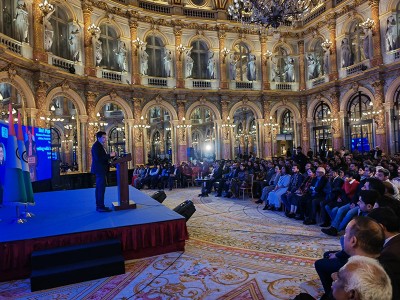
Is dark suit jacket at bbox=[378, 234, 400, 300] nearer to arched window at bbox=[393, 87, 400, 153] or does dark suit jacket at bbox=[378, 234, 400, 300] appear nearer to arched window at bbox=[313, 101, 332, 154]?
arched window at bbox=[393, 87, 400, 153]

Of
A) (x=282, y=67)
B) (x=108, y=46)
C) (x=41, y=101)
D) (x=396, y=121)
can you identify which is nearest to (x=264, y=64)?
(x=282, y=67)

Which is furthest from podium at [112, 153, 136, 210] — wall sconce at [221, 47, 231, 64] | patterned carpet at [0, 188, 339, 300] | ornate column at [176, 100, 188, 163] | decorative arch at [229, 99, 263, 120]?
wall sconce at [221, 47, 231, 64]

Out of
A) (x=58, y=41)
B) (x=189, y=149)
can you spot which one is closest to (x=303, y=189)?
(x=189, y=149)

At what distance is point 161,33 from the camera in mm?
19828

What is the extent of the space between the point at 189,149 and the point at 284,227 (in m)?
13.2

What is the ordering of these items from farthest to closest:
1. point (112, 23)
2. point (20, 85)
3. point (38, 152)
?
point (112, 23)
point (20, 85)
point (38, 152)

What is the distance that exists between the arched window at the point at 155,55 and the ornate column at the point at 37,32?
7147 millimetres

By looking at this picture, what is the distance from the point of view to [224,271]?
4.65 metres

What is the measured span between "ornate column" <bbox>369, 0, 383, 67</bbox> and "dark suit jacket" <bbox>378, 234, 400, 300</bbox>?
1746 cm

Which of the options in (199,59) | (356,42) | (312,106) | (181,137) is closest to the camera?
(356,42)

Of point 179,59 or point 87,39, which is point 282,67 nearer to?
point 179,59

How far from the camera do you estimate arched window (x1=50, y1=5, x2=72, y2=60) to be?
16.0m

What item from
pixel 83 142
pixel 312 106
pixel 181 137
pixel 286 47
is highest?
pixel 286 47

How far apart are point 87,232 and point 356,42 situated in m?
19.8
